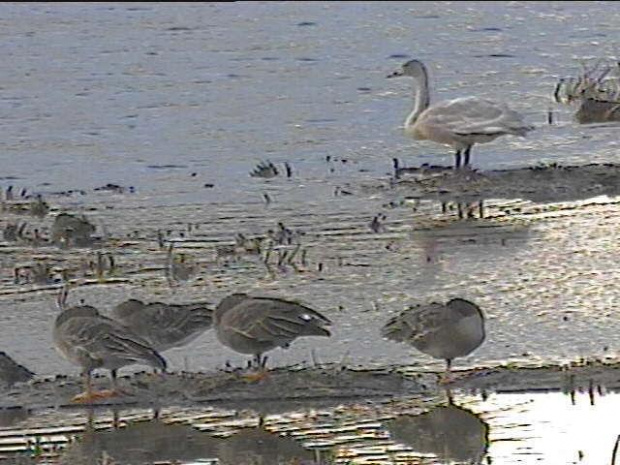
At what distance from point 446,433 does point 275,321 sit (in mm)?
1208

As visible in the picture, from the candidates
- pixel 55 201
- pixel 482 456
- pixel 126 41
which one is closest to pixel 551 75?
pixel 126 41

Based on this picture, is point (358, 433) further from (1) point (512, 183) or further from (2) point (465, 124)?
(2) point (465, 124)

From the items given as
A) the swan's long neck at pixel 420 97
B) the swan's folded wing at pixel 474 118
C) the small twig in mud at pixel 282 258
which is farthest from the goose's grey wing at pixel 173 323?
the swan's long neck at pixel 420 97

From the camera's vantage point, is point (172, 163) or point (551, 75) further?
point (551, 75)

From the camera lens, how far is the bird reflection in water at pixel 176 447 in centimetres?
781

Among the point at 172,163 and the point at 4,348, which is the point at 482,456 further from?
the point at 172,163

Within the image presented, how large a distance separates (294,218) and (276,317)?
4800 mm

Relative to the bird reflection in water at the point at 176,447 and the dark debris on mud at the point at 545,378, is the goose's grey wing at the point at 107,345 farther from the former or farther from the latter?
the dark debris on mud at the point at 545,378

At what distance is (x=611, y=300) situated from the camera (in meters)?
10.7

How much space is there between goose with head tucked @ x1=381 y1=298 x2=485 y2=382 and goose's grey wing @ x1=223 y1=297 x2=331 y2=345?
438mm

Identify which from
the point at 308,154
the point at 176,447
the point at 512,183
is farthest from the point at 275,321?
the point at 308,154

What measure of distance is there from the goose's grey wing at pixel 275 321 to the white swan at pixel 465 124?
21.0 ft

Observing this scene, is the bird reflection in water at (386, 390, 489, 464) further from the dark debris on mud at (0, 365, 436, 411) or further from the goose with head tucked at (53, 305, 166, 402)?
the goose with head tucked at (53, 305, 166, 402)

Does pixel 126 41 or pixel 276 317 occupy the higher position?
pixel 126 41
